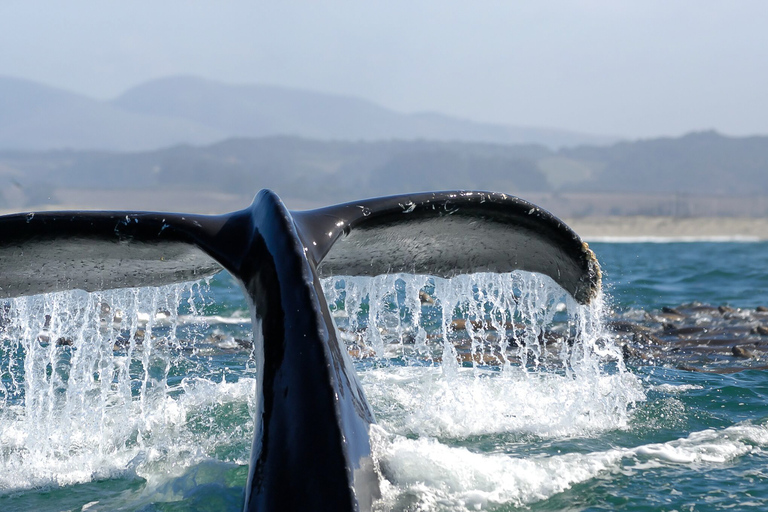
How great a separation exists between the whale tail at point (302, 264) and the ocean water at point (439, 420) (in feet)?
1.22

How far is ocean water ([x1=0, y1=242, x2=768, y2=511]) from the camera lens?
523cm

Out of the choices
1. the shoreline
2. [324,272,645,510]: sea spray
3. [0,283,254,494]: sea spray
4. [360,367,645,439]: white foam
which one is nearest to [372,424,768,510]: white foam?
[324,272,645,510]: sea spray

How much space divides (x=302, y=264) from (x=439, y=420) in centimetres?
337

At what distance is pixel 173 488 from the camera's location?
214 inches

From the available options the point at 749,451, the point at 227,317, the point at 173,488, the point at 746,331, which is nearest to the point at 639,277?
the point at 746,331

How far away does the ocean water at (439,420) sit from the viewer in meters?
5.23

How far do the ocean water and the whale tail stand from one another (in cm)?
37

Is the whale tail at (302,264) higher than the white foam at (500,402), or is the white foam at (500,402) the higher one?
the whale tail at (302,264)

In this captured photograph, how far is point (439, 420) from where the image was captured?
7000 millimetres

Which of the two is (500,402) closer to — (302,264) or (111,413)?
(111,413)

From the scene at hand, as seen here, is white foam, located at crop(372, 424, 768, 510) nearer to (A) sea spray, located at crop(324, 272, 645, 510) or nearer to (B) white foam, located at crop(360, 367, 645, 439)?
(A) sea spray, located at crop(324, 272, 645, 510)

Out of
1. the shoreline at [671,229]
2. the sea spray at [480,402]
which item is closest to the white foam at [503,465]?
the sea spray at [480,402]

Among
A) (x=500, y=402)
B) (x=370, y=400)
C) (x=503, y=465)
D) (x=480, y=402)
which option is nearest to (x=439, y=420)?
(x=480, y=402)

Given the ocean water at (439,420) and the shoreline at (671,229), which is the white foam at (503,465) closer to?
the ocean water at (439,420)
